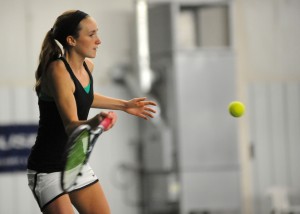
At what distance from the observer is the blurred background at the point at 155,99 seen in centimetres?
812

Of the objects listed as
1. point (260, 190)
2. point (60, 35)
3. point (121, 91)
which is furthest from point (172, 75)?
point (60, 35)

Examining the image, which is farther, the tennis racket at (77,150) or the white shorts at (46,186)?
the white shorts at (46,186)

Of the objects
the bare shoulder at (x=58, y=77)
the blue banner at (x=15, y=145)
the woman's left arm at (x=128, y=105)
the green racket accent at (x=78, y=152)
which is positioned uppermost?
the bare shoulder at (x=58, y=77)

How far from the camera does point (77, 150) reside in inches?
118

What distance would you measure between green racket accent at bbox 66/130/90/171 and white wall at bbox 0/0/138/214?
515 centimetres

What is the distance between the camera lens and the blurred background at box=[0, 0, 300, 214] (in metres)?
8.12

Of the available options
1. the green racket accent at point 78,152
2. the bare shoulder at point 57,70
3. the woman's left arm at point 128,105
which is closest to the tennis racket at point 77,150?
the green racket accent at point 78,152

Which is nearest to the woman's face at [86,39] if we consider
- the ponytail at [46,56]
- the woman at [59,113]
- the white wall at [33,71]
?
the woman at [59,113]

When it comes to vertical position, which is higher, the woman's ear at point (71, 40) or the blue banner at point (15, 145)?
the woman's ear at point (71, 40)

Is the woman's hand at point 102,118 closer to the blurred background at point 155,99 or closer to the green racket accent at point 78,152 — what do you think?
the green racket accent at point 78,152

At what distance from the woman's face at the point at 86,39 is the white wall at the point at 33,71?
4.96m

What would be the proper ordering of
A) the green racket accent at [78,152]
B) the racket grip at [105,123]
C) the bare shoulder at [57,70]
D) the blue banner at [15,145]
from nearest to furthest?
the racket grip at [105,123] → the green racket accent at [78,152] → the bare shoulder at [57,70] → the blue banner at [15,145]

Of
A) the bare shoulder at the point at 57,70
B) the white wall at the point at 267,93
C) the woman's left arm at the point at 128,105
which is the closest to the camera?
the bare shoulder at the point at 57,70

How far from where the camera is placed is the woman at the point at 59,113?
3.12 metres
